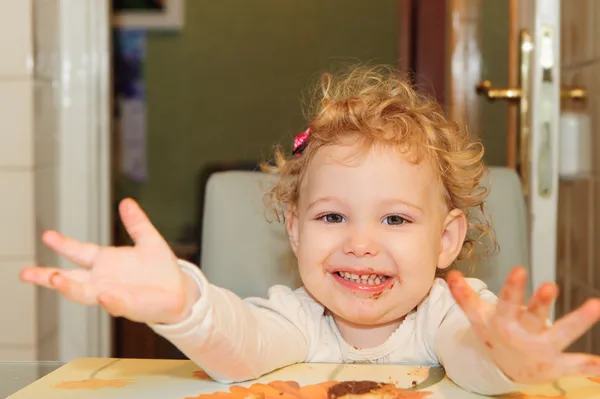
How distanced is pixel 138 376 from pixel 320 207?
0.32 m

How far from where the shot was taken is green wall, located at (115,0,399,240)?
3752mm

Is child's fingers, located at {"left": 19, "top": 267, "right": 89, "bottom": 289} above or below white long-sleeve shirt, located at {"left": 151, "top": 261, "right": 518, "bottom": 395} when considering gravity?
above

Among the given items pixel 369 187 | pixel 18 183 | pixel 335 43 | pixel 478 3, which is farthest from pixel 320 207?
pixel 335 43

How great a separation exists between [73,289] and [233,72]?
314 cm

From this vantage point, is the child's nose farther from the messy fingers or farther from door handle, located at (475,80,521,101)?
door handle, located at (475,80,521,101)

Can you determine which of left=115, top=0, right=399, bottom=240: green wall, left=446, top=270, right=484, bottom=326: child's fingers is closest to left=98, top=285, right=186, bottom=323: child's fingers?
left=446, top=270, right=484, bottom=326: child's fingers

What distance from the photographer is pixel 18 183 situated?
1621 mm

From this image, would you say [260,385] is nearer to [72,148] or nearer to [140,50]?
[72,148]

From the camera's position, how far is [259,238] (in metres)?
1.25

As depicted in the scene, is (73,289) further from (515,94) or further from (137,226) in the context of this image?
(515,94)

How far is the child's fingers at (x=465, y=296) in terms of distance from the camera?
2.32 ft

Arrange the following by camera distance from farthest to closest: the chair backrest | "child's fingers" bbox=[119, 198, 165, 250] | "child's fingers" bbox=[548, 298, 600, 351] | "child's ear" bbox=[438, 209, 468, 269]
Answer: the chair backrest, "child's ear" bbox=[438, 209, 468, 269], "child's fingers" bbox=[119, 198, 165, 250], "child's fingers" bbox=[548, 298, 600, 351]

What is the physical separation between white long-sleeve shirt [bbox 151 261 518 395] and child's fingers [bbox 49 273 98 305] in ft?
0.29

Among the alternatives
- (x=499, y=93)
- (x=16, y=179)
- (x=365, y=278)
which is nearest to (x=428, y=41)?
(x=499, y=93)
